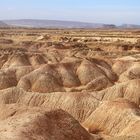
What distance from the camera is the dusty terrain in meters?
22.6

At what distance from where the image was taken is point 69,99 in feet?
120

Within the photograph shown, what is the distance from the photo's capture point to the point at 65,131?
23.0m

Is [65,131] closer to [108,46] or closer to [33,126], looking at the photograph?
[33,126]

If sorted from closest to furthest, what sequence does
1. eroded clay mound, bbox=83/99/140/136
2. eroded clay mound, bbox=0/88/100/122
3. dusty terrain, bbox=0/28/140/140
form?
dusty terrain, bbox=0/28/140/140 < eroded clay mound, bbox=83/99/140/136 < eroded clay mound, bbox=0/88/100/122

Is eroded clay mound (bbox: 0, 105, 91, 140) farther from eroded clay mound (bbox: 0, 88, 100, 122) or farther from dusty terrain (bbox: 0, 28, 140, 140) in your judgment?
eroded clay mound (bbox: 0, 88, 100, 122)

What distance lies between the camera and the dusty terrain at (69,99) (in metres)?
22.6

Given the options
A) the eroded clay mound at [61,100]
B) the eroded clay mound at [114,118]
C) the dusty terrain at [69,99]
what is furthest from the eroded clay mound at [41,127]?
the eroded clay mound at [61,100]

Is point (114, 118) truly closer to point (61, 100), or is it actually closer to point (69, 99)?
point (69, 99)

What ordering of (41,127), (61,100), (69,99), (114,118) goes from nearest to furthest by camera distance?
(41,127) < (114,118) < (69,99) < (61,100)

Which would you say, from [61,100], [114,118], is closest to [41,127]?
[114,118]

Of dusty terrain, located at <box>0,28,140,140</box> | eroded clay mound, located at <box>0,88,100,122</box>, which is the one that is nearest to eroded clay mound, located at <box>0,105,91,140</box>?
dusty terrain, located at <box>0,28,140,140</box>

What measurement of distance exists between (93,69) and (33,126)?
36387 millimetres

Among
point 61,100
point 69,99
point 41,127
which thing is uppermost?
point 41,127

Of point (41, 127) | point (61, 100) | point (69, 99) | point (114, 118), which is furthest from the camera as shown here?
point (61, 100)
